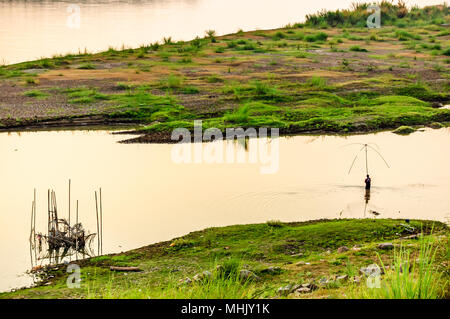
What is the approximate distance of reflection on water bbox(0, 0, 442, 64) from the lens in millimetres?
35125

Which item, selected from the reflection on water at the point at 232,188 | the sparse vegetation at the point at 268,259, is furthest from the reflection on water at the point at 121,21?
the sparse vegetation at the point at 268,259

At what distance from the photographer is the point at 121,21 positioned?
4644cm

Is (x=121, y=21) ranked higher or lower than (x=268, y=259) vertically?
higher

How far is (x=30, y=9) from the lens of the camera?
171ft

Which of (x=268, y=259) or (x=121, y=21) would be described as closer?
(x=268, y=259)

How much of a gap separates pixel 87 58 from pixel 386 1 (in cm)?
2394

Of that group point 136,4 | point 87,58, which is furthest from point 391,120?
point 136,4

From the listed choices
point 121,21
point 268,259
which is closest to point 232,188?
point 268,259

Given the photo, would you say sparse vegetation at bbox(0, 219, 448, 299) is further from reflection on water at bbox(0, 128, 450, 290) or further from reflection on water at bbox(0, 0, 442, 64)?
reflection on water at bbox(0, 0, 442, 64)

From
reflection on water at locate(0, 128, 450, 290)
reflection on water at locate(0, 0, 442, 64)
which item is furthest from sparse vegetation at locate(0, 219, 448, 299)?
reflection on water at locate(0, 0, 442, 64)

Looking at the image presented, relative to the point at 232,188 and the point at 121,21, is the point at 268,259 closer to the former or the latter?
the point at 232,188

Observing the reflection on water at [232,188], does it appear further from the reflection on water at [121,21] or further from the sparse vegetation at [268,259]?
the reflection on water at [121,21]

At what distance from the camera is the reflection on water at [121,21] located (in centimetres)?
3512

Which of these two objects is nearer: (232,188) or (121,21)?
(232,188)
